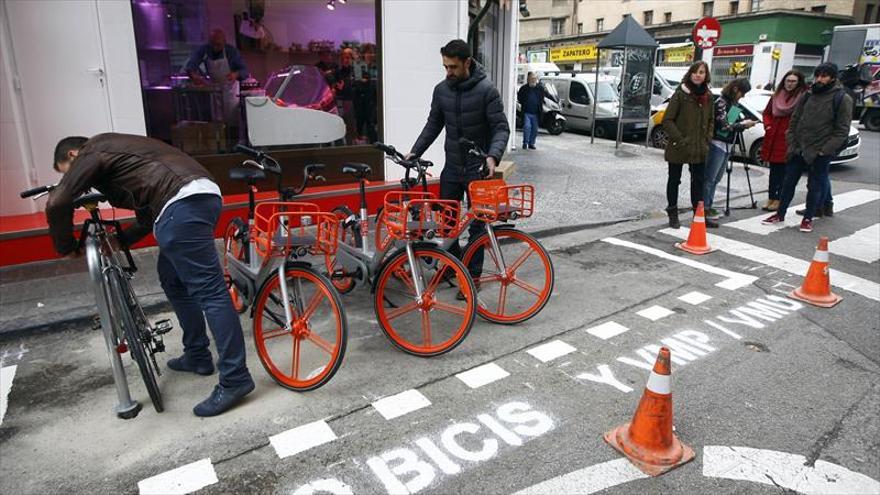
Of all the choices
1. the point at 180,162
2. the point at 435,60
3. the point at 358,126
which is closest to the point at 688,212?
the point at 435,60

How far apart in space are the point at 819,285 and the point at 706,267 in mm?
1141

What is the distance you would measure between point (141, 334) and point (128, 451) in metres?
0.70

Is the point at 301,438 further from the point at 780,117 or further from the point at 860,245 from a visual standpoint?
the point at 780,117

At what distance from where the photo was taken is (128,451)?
313 cm

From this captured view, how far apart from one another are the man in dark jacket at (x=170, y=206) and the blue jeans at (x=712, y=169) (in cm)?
664

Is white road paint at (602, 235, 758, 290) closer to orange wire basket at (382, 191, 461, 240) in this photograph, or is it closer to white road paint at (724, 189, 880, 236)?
white road paint at (724, 189, 880, 236)

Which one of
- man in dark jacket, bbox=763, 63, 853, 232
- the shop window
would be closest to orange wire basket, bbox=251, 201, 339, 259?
the shop window

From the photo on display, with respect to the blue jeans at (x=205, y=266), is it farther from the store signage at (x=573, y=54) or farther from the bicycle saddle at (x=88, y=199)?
the store signage at (x=573, y=54)

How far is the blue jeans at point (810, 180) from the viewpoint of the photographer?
760cm

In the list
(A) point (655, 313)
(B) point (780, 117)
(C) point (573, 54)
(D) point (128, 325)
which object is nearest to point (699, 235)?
(A) point (655, 313)

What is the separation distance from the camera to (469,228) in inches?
194

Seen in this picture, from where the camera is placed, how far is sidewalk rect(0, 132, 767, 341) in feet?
16.2

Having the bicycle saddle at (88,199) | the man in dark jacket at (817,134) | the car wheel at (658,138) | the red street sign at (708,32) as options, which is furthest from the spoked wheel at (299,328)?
the car wheel at (658,138)

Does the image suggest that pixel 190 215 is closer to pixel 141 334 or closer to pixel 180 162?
pixel 180 162
